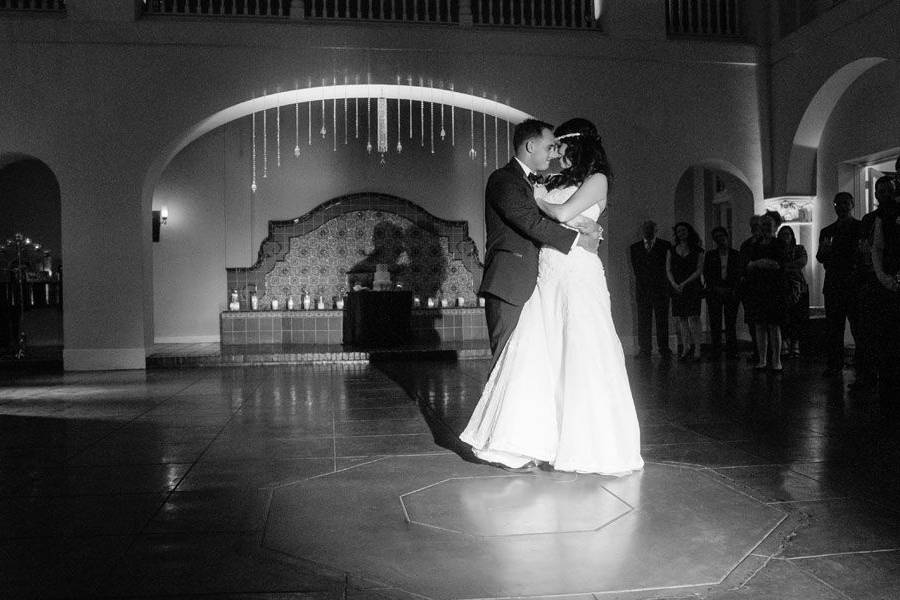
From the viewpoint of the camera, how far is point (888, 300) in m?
4.59

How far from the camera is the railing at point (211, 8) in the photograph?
8677 mm

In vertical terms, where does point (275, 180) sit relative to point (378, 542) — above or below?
above

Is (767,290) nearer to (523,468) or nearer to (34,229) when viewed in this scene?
(523,468)

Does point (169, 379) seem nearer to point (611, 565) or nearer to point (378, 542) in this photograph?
point (378, 542)

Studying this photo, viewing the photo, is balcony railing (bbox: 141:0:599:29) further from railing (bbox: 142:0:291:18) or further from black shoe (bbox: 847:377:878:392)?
black shoe (bbox: 847:377:878:392)

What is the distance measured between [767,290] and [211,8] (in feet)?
21.9

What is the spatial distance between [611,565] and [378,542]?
0.70m

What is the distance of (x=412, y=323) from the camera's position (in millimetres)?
11195

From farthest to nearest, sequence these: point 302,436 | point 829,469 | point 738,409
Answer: point 738,409, point 302,436, point 829,469

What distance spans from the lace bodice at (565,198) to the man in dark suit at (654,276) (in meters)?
5.32

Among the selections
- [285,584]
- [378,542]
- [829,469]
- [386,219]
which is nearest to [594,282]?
[829,469]

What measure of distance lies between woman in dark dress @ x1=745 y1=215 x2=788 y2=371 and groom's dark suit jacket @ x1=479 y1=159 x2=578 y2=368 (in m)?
4.06

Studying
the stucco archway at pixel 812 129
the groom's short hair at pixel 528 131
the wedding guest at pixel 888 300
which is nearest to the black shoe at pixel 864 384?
the wedding guest at pixel 888 300

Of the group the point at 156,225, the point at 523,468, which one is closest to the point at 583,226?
the point at 523,468
